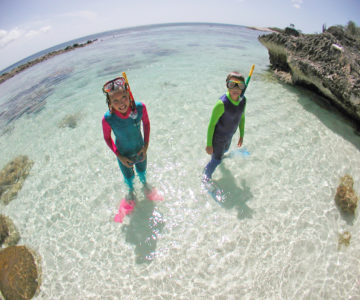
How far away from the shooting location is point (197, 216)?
12.3 ft

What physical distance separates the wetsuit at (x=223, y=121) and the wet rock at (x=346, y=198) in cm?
259

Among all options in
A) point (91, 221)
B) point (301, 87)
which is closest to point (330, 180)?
point (91, 221)

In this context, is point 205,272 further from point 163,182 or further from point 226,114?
point 226,114

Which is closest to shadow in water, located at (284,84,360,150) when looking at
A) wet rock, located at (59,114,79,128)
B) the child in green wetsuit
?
the child in green wetsuit

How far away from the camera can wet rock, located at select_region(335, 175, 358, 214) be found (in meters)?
3.62

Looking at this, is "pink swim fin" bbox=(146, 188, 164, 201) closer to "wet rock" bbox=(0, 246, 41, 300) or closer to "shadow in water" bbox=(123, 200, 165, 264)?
"shadow in water" bbox=(123, 200, 165, 264)

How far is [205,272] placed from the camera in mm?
3035

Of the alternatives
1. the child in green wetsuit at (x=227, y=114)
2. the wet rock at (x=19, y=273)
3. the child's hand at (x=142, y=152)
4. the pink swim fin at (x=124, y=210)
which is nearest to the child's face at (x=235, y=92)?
the child in green wetsuit at (x=227, y=114)

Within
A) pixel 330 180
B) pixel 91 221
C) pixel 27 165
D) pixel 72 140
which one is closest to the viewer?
pixel 91 221

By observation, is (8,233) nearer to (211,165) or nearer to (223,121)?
(211,165)

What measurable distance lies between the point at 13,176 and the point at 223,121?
619cm

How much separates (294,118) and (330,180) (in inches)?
113

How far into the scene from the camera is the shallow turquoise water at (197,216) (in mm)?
2949

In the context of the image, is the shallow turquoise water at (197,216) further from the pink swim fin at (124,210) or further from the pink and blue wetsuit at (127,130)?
the pink and blue wetsuit at (127,130)
